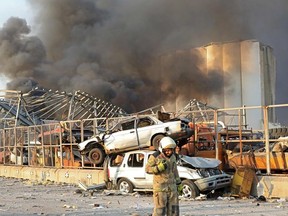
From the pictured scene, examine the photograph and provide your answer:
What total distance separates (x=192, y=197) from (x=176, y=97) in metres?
27.3

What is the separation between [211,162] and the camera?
11.7 metres

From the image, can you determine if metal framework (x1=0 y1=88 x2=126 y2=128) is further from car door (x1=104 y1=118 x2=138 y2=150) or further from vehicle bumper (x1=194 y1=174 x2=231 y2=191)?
vehicle bumper (x1=194 y1=174 x2=231 y2=191)

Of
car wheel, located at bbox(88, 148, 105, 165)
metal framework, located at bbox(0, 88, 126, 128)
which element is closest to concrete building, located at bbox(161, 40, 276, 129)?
metal framework, located at bbox(0, 88, 126, 128)

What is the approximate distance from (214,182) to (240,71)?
84.0 feet

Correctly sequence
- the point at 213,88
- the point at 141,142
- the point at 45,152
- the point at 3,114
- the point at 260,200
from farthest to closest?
the point at 213,88 < the point at 3,114 < the point at 45,152 < the point at 141,142 < the point at 260,200

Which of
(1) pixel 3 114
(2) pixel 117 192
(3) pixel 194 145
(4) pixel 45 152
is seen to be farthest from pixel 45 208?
(1) pixel 3 114

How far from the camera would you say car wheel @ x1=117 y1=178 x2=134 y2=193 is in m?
12.2

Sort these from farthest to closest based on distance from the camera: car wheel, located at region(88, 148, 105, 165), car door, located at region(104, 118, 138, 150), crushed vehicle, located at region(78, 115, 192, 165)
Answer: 1. car wheel, located at region(88, 148, 105, 165)
2. car door, located at region(104, 118, 138, 150)
3. crushed vehicle, located at region(78, 115, 192, 165)

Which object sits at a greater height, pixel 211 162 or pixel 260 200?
pixel 211 162

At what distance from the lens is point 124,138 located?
13.9m

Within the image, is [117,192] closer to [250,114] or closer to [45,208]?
[45,208]

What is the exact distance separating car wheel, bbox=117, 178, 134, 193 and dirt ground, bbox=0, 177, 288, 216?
18 centimetres

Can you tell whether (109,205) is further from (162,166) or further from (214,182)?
(162,166)

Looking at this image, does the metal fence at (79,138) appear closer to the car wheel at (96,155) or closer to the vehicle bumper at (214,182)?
the car wheel at (96,155)
